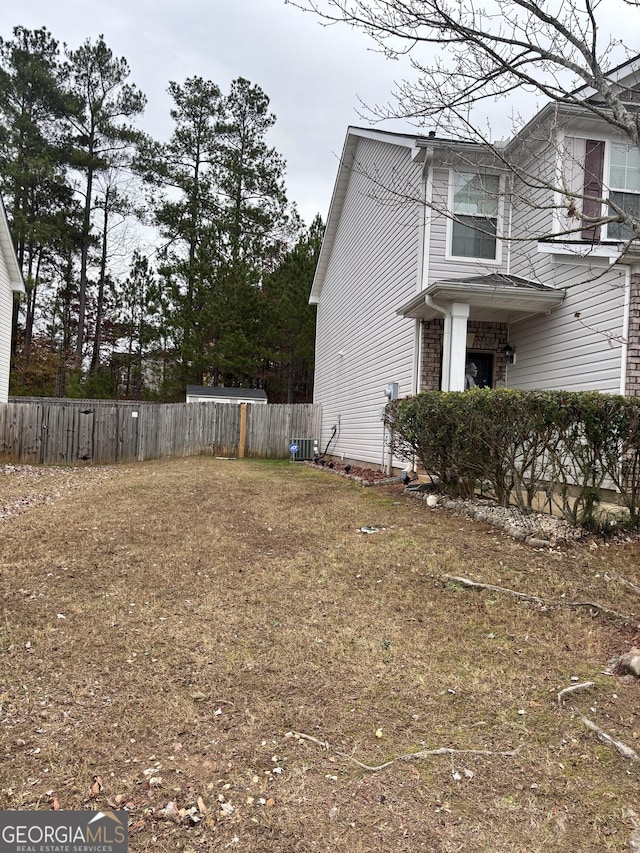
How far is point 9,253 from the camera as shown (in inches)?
608

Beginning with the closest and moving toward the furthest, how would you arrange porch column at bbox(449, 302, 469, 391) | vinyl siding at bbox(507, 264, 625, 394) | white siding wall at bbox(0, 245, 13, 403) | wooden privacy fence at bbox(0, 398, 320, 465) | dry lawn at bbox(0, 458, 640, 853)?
dry lawn at bbox(0, 458, 640, 853)
vinyl siding at bbox(507, 264, 625, 394)
porch column at bbox(449, 302, 469, 391)
wooden privacy fence at bbox(0, 398, 320, 465)
white siding wall at bbox(0, 245, 13, 403)

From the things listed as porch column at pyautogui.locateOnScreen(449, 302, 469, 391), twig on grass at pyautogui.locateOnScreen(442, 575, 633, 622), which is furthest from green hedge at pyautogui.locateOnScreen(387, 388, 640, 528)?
porch column at pyautogui.locateOnScreen(449, 302, 469, 391)

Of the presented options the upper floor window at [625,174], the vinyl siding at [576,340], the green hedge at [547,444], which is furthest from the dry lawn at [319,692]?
the upper floor window at [625,174]

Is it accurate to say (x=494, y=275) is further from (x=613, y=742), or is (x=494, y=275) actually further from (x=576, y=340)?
(x=613, y=742)

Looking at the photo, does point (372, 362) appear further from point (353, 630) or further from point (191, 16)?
point (353, 630)

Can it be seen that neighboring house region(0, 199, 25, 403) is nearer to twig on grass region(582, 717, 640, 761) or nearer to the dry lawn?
the dry lawn

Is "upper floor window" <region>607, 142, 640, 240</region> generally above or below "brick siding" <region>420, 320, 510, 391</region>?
above

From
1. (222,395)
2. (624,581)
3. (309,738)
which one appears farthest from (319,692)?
(222,395)

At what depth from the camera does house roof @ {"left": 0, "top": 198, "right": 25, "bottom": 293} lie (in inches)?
573

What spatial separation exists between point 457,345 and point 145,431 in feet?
32.2

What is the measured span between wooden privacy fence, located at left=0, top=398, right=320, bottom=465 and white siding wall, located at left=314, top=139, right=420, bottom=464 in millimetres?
1461

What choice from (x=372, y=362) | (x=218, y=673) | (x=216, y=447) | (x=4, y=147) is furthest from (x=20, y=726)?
(x=4, y=147)

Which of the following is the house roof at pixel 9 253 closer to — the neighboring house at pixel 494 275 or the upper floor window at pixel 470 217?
the neighboring house at pixel 494 275

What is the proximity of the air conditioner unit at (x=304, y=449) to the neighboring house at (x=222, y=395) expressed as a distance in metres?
4.19
